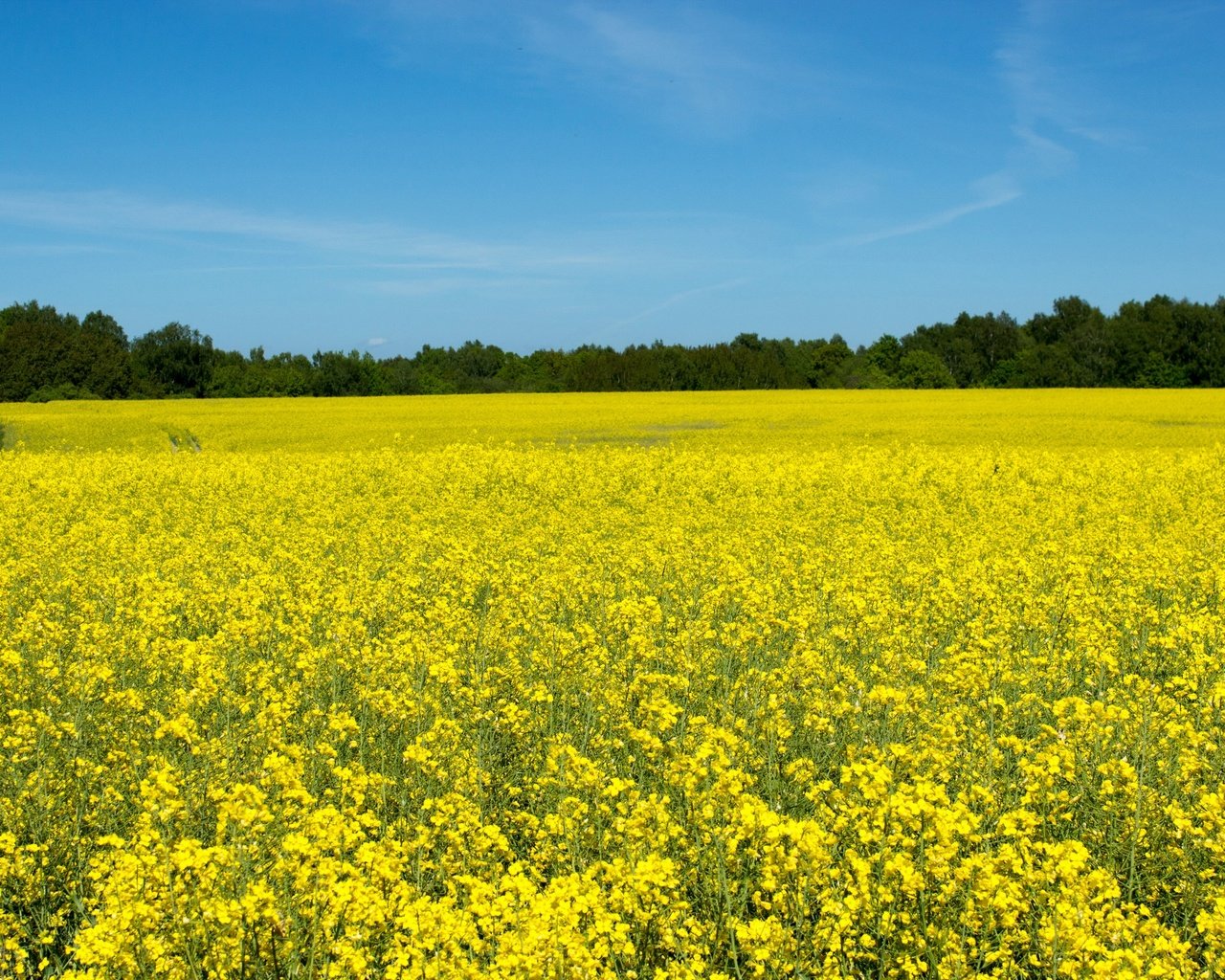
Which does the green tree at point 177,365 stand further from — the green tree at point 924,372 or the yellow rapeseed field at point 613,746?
the yellow rapeseed field at point 613,746

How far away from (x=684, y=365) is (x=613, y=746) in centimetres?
7462

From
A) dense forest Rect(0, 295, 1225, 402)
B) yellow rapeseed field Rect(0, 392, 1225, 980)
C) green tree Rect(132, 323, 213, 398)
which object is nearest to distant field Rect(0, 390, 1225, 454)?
yellow rapeseed field Rect(0, 392, 1225, 980)

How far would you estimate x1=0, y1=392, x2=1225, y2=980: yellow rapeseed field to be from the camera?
340 cm

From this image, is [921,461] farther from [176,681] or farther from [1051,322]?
[1051,322]

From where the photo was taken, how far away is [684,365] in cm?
7906

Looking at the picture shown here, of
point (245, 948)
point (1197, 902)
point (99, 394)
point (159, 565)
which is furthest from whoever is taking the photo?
point (99, 394)

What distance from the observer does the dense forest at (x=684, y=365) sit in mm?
69562

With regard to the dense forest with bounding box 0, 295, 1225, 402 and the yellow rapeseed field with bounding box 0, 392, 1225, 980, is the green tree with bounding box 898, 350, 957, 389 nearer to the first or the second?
the dense forest with bounding box 0, 295, 1225, 402

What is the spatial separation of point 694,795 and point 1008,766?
188 centimetres

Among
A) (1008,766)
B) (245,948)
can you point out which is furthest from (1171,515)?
(245,948)

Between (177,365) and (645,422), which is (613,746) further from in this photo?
(177,365)

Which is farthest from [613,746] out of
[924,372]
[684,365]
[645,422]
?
[924,372]

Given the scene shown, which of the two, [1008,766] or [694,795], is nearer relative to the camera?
[694,795]

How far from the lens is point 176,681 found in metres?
6.35
